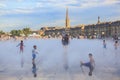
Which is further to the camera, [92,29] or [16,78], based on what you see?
[92,29]

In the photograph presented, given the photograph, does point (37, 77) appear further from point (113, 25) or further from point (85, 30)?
point (85, 30)

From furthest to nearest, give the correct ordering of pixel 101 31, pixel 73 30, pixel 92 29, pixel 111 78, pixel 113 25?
pixel 73 30
pixel 92 29
pixel 101 31
pixel 113 25
pixel 111 78

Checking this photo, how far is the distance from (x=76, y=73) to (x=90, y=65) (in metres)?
0.66

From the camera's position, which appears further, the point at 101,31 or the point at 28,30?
the point at 28,30

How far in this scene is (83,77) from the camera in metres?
14.7

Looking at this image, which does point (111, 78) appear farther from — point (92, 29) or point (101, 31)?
point (92, 29)

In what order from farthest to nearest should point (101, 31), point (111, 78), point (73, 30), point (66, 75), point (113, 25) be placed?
point (73, 30) → point (101, 31) → point (113, 25) → point (66, 75) → point (111, 78)

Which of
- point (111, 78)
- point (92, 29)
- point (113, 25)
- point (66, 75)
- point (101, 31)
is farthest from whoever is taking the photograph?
point (92, 29)

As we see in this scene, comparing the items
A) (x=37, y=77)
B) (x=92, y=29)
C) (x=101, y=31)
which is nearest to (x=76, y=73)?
(x=37, y=77)

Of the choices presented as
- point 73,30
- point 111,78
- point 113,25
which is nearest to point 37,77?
point 111,78

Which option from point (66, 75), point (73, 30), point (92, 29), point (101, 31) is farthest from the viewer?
point (73, 30)

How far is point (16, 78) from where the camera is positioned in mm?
14820

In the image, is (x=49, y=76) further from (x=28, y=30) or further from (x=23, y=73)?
(x=28, y=30)

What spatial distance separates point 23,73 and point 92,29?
445 ft
